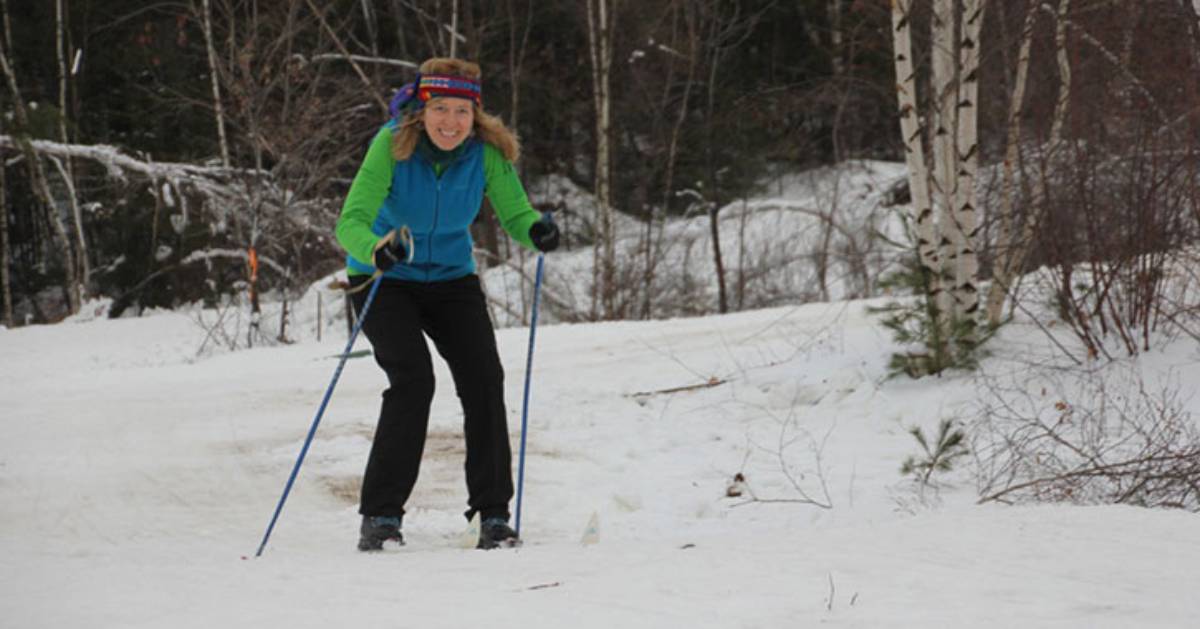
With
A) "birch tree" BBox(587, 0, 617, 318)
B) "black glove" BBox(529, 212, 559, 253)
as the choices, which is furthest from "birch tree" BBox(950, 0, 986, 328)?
"birch tree" BBox(587, 0, 617, 318)

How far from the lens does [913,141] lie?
7.98 metres

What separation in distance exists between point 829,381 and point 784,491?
7.74 ft

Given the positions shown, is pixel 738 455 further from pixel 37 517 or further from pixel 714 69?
pixel 714 69

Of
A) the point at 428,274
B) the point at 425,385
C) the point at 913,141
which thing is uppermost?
the point at 913,141

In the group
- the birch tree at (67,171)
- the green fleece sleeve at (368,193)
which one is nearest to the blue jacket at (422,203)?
the green fleece sleeve at (368,193)

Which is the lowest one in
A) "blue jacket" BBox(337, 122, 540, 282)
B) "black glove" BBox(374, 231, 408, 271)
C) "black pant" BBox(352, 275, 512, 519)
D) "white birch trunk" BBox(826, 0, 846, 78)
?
"black pant" BBox(352, 275, 512, 519)

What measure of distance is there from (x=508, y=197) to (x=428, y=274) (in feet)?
1.53

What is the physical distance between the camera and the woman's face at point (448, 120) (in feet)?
14.5

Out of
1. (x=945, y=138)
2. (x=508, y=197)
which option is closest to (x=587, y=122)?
(x=945, y=138)

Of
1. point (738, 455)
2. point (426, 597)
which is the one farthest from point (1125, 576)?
point (738, 455)

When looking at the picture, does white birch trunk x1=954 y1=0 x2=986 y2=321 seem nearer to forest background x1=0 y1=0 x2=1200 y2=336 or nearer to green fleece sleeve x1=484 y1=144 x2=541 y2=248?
forest background x1=0 y1=0 x2=1200 y2=336

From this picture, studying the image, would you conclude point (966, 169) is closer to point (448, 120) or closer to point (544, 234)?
point (544, 234)

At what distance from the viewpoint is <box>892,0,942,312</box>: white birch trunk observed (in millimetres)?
7812

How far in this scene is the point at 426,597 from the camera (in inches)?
122
